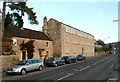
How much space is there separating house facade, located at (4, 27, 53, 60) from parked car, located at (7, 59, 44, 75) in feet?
35.5

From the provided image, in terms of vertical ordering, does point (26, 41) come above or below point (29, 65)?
above

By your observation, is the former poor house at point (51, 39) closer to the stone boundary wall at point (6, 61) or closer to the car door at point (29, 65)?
the stone boundary wall at point (6, 61)

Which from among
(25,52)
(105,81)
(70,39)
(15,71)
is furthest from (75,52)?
(105,81)

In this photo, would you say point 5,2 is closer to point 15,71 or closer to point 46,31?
point 15,71

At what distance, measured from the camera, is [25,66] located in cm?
2378

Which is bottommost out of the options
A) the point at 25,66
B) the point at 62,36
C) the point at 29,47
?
the point at 25,66

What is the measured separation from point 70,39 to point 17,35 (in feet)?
81.2

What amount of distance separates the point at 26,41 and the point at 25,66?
1750 cm

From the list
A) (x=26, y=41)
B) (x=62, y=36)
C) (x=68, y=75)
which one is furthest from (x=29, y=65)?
(x=62, y=36)

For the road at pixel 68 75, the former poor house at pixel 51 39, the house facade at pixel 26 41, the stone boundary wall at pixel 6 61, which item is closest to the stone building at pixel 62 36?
the former poor house at pixel 51 39

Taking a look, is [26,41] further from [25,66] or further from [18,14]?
[25,66]

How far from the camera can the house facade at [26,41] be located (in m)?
38.0

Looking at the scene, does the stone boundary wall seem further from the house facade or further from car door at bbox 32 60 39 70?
the house facade

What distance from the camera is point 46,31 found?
56.0m
